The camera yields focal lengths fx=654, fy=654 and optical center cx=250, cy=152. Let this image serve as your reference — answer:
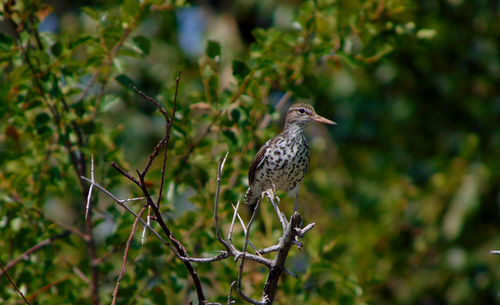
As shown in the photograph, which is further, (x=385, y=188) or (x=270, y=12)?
(x=270, y=12)

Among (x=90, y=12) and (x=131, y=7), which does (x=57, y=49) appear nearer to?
(x=90, y=12)

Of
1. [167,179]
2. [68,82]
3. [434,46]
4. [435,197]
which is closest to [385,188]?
[435,197]

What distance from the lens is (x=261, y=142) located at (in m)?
5.36

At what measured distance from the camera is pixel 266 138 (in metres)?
5.25

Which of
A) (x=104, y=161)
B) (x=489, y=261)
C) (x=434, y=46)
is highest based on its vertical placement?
(x=104, y=161)

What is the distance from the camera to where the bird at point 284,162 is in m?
4.72

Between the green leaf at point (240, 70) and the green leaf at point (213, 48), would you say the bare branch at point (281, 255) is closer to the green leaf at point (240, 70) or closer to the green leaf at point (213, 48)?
the green leaf at point (240, 70)

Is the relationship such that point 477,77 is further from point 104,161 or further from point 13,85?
point 13,85

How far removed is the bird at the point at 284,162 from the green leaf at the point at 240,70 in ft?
1.86

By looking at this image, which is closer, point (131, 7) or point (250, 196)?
point (131, 7)

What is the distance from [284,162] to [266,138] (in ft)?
1.88

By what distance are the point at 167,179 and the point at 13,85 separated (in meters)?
1.29

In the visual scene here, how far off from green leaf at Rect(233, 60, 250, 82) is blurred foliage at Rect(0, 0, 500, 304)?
10mm

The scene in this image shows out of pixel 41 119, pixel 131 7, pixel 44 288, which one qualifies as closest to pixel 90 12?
pixel 131 7
